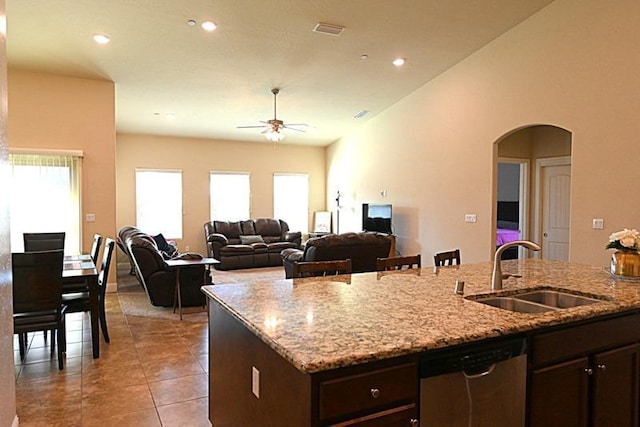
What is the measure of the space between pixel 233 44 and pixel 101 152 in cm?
266

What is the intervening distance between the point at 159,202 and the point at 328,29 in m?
5.86

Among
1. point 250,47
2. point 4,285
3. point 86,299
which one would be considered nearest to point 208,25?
point 250,47

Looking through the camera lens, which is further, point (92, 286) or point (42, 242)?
point (42, 242)

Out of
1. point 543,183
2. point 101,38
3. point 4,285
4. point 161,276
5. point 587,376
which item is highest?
point 101,38

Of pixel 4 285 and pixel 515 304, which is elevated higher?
pixel 4 285

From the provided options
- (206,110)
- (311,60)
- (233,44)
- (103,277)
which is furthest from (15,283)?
(206,110)

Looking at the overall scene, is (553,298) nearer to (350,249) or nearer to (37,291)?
(350,249)

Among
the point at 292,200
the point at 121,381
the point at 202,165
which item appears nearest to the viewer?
the point at 121,381

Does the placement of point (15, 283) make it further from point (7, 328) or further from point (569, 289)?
point (569, 289)

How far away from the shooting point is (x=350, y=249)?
5914mm

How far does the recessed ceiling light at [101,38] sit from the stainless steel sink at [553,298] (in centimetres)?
518

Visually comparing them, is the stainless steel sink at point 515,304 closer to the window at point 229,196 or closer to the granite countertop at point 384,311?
the granite countertop at point 384,311

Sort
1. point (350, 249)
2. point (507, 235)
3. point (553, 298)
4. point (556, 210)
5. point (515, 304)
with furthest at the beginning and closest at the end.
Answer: point (507, 235)
point (556, 210)
point (350, 249)
point (553, 298)
point (515, 304)

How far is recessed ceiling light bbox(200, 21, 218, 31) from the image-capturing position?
4.87 m
